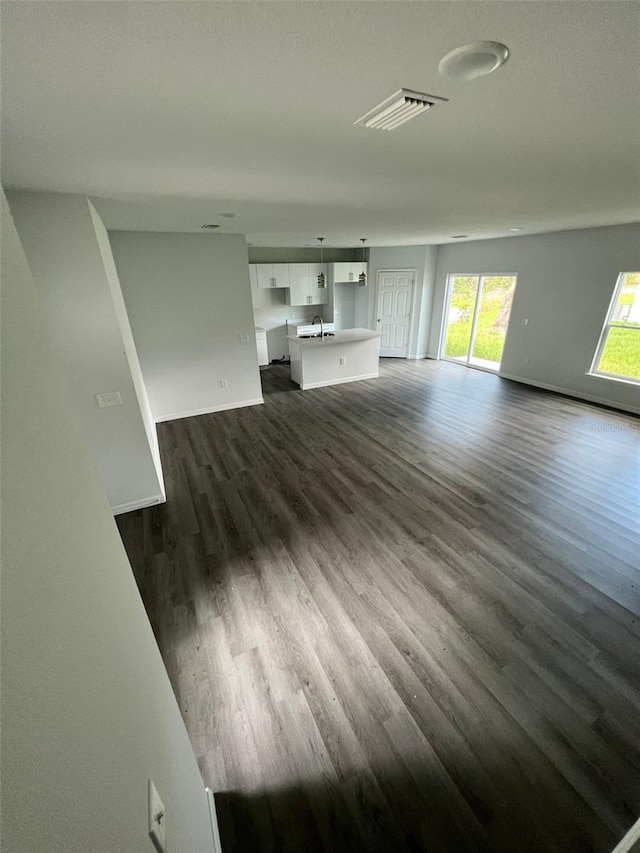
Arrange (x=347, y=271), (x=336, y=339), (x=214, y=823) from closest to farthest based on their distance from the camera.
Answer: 1. (x=214, y=823)
2. (x=336, y=339)
3. (x=347, y=271)

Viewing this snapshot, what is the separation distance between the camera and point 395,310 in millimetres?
7777

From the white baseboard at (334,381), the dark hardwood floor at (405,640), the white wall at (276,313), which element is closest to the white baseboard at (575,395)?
the dark hardwood floor at (405,640)

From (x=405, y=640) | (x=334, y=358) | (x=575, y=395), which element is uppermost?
Answer: (x=334, y=358)

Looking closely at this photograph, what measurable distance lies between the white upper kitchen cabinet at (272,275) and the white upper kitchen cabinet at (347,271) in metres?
1.14

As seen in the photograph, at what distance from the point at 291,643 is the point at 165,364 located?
4044 millimetres

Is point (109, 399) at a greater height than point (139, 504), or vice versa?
point (109, 399)

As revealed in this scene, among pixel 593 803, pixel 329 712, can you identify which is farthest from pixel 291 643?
pixel 593 803

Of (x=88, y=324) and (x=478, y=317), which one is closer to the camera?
(x=88, y=324)

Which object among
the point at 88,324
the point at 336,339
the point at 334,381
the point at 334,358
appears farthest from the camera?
the point at 334,381

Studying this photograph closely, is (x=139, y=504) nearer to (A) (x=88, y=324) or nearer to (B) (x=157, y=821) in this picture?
(A) (x=88, y=324)

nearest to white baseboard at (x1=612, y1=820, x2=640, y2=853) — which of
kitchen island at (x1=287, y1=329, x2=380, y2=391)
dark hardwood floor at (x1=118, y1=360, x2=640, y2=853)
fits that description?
dark hardwood floor at (x1=118, y1=360, x2=640, y2=853)

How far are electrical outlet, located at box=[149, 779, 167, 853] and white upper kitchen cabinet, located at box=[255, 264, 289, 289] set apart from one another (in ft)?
24.0

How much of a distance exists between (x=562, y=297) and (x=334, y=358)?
386cm

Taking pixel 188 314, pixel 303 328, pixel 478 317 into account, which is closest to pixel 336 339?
pixel 303 328
